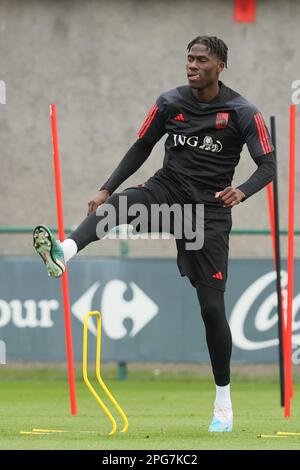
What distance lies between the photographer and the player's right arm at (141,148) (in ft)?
24.7

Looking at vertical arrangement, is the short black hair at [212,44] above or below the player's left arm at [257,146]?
above

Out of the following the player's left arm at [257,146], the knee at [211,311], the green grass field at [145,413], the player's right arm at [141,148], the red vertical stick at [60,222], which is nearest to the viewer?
the green grass field at [145,413]

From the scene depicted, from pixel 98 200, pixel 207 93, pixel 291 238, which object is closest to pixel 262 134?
pixel 207 93

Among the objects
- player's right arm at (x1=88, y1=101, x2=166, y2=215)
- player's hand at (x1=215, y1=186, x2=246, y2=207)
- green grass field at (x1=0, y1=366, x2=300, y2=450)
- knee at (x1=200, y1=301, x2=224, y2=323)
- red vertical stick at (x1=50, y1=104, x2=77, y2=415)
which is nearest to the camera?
green grass field at (x1=0, y1=366, x2=300, y2=450)

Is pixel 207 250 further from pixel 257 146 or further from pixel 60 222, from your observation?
pixel 60 222

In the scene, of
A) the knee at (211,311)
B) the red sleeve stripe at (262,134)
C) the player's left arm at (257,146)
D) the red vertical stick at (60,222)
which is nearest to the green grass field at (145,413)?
the red vertical stick at (60,222)

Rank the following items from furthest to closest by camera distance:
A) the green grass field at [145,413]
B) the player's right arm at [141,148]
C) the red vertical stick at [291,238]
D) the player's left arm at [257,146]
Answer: the red vertical stick at [291,238]
the player's right arm at [141,148]
the player's left arm at [257,146]
the green grass field at [145,413]

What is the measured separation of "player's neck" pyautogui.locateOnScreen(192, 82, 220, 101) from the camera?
7.38 m

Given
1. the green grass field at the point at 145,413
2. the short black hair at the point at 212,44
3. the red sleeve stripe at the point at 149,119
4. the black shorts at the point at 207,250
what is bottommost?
the green grass field at the point at 145,413

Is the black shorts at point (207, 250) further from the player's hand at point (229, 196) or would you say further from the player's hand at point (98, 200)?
the player's hand at point (229, 196)

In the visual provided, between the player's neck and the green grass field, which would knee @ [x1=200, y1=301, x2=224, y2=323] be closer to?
the green grass field

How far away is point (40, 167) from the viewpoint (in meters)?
17.2

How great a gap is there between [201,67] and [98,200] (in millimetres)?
969

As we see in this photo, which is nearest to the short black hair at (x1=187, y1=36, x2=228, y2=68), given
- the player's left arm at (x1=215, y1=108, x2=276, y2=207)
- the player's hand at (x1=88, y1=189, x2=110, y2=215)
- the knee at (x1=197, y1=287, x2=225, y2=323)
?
the player's left arm at (x1=215, y1=108, x2=276, y2=207)
